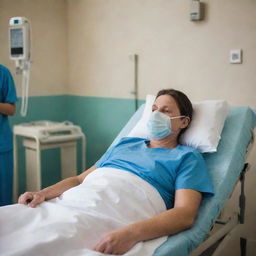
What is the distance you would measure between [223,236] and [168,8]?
1.64m

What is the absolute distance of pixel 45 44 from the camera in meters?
3.30

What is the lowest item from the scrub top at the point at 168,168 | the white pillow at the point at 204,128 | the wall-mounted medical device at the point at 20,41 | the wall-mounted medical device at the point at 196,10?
the scrub top at the point at 168,168

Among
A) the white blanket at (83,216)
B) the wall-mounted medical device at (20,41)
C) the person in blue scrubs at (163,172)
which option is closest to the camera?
the white blanket at (83,216)

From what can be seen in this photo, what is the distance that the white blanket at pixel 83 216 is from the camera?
45.3 inches

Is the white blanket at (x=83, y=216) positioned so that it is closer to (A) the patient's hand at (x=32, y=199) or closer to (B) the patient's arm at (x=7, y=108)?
(A) the patient's hand at (x=32, y=199)

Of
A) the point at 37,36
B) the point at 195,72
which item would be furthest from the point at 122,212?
the point at 37,36

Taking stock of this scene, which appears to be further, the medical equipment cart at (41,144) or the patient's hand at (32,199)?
the medical equipment cart at (41,144)

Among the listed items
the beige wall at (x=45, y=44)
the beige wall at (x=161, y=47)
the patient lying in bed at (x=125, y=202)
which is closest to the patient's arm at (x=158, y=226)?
the patient lying in bed at (x=125, y=202)

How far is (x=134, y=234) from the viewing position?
1.26 m

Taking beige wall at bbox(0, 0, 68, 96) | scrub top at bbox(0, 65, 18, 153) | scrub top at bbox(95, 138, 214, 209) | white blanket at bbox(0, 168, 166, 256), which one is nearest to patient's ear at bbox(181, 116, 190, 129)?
scrub top at bbox(95, 138, 214, 209)

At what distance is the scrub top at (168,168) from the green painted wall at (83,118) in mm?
1325

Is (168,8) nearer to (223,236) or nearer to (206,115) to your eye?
(206,115)

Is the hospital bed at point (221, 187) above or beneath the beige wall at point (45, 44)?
beneath

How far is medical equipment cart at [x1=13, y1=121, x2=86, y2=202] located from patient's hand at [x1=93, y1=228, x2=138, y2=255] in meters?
1.56
